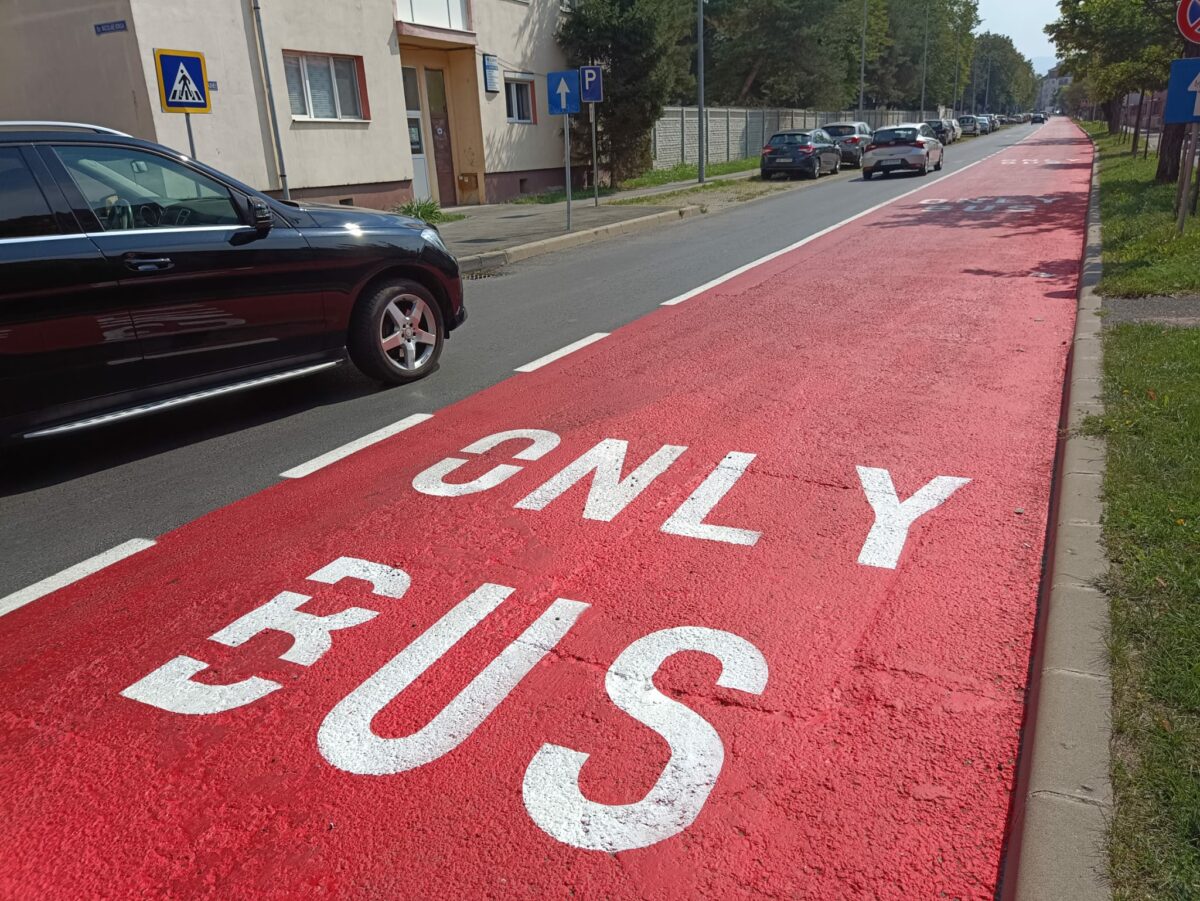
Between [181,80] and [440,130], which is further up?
[181,80]

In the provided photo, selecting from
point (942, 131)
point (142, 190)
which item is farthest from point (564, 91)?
point (942, 131)

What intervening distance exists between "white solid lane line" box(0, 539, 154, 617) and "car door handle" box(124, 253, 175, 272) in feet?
5.46

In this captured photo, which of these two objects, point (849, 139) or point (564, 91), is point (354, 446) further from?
point (849, 139)

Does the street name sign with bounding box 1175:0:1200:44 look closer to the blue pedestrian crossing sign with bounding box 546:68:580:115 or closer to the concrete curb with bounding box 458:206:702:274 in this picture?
the concrete curb with bounding box 458:206:702:274

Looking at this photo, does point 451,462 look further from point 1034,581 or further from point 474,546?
point 1034,581

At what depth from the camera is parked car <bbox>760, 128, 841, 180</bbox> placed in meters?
29.7

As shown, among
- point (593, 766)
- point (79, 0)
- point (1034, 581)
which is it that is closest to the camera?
point (593, 766)

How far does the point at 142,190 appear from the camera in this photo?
17.2 ft

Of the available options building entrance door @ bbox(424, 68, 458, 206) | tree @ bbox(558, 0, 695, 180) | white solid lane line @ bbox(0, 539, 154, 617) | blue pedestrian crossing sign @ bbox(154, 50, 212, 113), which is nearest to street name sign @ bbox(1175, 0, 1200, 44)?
blue pedestrian crossing sign @ bbox(154, 50, 212, 113)

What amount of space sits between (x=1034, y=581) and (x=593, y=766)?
2057mm

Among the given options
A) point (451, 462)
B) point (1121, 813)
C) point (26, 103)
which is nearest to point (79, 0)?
point (26, 103)

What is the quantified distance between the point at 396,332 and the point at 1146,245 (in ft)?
29.8

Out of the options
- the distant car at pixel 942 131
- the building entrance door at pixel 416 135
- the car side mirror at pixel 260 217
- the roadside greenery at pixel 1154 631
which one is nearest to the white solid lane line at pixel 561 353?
the car side mirror at pixel 260 217

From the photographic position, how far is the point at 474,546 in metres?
4.05
